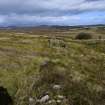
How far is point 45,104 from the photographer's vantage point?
84.2 feet

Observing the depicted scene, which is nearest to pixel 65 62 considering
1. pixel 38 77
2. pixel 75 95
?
pixel 38 77

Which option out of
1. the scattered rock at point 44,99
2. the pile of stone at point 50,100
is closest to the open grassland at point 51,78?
the pile of stone at point 50,100

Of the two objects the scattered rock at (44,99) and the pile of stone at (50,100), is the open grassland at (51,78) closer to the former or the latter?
the pile of stone at (50,100)

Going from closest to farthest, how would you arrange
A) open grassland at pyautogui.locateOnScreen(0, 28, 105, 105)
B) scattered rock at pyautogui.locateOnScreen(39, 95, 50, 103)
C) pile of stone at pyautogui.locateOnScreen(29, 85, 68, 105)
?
pile of stone at pyautogui.locateOnScreen(29, 85, 68, 105), scattered rock at pyautogui.locateOnScreen(39, 95, 50, 103), open grassland at pyautogui.locateOnScreen(0, 28, 105, 105)

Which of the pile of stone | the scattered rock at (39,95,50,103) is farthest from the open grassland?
the scattered rock at (39,95,50,103)

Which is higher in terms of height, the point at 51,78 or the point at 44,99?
the point at 51,78

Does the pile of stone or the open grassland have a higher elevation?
the open grassland

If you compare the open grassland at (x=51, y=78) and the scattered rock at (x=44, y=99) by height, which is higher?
the open grassland at (x=51, y=78)

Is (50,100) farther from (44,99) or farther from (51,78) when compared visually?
(51,78)

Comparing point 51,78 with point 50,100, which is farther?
point 51,78

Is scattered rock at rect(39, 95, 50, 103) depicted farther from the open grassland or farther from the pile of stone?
the open grassland

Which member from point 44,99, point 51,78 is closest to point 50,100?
point 44,99

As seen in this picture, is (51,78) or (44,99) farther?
(51,78)

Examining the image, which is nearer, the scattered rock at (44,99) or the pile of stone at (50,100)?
the pile of stone at (50,100)
